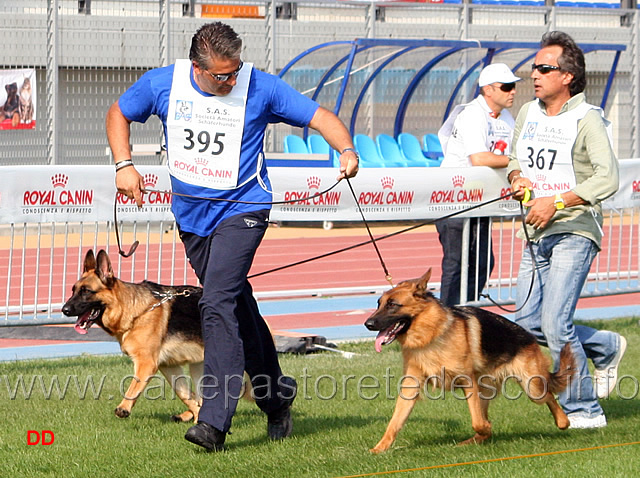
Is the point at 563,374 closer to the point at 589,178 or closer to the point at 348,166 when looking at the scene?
the point at 589,178

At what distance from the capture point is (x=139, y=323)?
622 centimetres

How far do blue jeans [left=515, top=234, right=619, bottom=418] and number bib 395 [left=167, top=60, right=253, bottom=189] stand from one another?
184 centimetres

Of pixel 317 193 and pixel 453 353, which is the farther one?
pixel 317 193

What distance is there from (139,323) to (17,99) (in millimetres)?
12362

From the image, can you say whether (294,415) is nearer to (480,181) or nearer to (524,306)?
(524,306)

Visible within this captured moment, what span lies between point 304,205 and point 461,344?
3.80 m

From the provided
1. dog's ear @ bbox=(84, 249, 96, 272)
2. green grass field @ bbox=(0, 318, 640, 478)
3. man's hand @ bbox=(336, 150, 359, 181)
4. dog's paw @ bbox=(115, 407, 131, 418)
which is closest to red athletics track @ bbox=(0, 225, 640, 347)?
green grass field @ bbox=(0, 318, 640, 478)

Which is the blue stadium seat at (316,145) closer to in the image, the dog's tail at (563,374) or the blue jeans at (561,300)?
the blue jeans at (561,300)

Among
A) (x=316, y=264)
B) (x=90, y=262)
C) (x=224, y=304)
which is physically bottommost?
(x=316, y=264)

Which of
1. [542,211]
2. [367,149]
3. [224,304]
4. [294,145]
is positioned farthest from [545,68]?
[367,149]

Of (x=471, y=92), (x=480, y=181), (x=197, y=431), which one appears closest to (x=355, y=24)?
(x=471, y=92)

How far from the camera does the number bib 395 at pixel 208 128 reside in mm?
5309

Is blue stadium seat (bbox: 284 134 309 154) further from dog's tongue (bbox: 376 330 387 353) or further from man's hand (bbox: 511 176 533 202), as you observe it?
dog's tongue (bbox: 376 330 387 353)

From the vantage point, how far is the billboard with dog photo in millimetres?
17422
